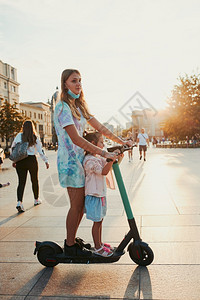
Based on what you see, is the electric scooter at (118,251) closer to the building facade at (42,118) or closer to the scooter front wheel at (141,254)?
the scooter front wheel at (141,254)

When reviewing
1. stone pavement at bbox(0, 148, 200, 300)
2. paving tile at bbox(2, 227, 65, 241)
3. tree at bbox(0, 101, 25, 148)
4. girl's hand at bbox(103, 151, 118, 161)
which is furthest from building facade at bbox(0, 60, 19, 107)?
girl's hand at bbox(103, 151, 118, 161)

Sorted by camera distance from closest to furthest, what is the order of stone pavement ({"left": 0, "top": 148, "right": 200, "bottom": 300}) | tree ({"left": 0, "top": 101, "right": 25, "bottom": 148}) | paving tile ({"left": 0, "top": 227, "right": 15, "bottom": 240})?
stone pavement ({"left": 0, "top": 148, "right": 200, "bottom": 300}) → paving tile ({"left": 0, "top": 227, "right": 15, "bottom": 240}) → tree ({"left": 0, "top": 101, "right": 25, "bottom": 148})

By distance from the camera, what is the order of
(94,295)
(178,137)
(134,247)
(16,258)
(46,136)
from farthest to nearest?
(46,136) < (178,137) < (16,258) < (134,247) < (94,295)

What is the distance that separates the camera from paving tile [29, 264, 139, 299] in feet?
8.81

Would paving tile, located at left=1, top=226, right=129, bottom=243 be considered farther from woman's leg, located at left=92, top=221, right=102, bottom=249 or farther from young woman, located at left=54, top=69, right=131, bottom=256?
young woman, located at left=54, top=69, right=131, bottom=256

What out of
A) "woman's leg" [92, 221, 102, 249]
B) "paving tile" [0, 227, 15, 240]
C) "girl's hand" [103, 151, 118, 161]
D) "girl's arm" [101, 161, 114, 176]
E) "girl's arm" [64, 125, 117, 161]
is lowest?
"paving tile" [0, 227, 15, 240]

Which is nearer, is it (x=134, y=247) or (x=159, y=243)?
(x=134, y=247)

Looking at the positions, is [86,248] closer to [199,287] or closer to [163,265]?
[163,265]

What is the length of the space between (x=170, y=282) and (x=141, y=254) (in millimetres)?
389

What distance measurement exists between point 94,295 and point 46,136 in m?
102

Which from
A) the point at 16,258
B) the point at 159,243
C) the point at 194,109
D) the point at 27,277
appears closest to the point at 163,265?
the point at 159,243

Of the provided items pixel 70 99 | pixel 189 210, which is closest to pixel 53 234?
pixel 70 99

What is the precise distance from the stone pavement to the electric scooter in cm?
10

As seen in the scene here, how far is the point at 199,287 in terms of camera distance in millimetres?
2697
